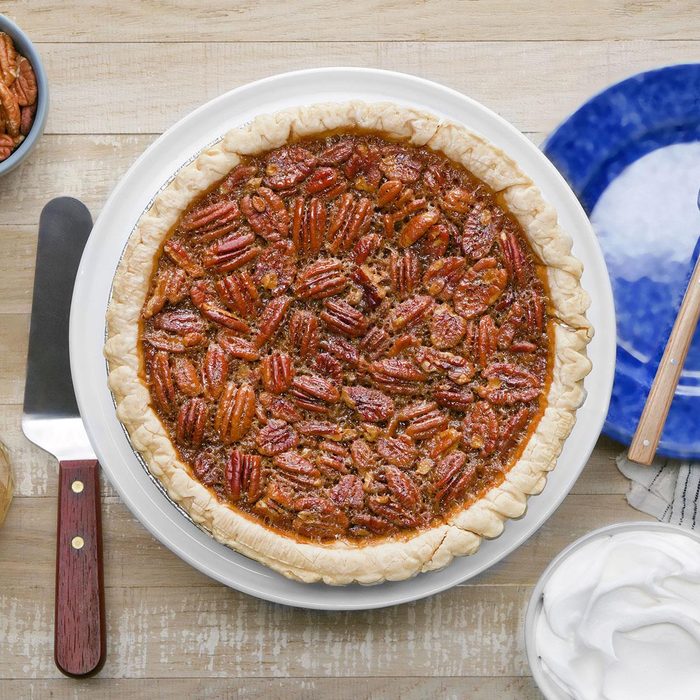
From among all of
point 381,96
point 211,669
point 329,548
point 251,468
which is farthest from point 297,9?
point 211,669

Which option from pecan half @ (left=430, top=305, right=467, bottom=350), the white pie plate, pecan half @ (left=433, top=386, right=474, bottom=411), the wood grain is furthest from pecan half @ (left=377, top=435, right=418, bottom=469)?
the wood grain

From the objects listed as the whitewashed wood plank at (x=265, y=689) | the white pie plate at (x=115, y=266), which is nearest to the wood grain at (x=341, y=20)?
the white pie plate at (x=115, y=266)

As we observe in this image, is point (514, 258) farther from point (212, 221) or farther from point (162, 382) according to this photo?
point (162, 382)

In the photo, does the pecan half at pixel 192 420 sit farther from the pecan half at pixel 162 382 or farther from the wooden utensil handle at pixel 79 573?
the wooden utensil handle at pixel 79 573

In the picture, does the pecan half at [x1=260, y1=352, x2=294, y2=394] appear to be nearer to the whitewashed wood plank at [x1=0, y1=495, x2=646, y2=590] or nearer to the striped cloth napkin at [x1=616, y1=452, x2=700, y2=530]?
the whitewashed wood plank at [x1=0, y1=495, x2=646, y2=590]

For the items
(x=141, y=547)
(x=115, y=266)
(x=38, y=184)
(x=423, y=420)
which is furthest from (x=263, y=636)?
(x=38, y=184)
